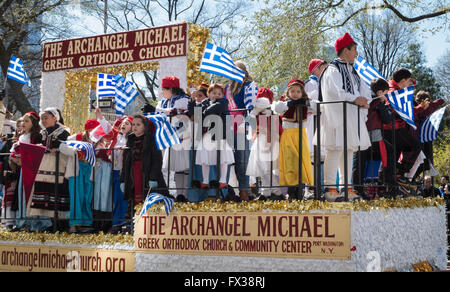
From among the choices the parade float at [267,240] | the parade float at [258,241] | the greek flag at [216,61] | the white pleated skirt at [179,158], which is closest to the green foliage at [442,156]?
the parade float at [258,241]

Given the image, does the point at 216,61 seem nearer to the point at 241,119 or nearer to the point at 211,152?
the point at 241,119

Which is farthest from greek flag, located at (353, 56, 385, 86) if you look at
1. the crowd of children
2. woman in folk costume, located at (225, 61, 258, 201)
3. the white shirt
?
the white shirt

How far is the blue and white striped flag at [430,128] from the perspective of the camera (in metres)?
8.20

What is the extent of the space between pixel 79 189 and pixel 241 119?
8.27 ft

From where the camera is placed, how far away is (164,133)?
718cm

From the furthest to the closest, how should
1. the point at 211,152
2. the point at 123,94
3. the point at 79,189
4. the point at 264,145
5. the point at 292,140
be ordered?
the point at 123,94, the point at 79,189, the point at 211,152, the point at 264,145, the point at 292,140

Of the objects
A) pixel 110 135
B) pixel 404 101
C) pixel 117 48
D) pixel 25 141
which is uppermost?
pixel 117 48

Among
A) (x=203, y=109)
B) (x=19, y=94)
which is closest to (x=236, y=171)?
(x=203, y=109)

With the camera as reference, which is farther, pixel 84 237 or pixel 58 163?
pixel 58 163

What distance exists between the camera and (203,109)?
736 centimetres

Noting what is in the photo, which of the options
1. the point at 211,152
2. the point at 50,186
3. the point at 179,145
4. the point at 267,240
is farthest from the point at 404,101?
the point at 50,186

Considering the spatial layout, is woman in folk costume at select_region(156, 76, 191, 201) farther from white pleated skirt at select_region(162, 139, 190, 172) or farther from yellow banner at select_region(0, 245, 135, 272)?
yellow banner at select_region(0, 245, 135, 272)
